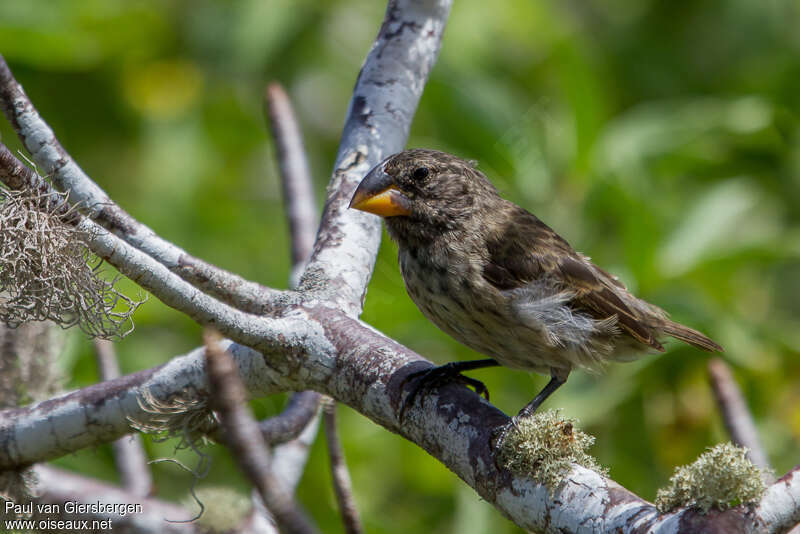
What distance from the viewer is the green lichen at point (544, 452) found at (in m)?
1.99

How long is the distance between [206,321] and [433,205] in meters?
1.24

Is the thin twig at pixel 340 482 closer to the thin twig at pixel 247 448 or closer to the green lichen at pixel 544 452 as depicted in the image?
the green lichen at pixel 544 452

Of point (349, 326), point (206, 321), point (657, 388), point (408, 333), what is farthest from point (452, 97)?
point (206, 321)

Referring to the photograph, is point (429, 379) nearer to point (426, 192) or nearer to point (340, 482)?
point (340, 482)

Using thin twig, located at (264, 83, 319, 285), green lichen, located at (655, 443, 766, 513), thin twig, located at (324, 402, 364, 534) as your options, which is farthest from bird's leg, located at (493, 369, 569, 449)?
thin twig, located at (264, 83, 319, 285)

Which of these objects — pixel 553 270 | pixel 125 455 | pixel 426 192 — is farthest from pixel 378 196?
pixel 125 455

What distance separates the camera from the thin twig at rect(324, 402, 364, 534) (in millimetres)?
2920

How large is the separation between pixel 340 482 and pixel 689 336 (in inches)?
55.1

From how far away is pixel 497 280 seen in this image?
9.68 feet

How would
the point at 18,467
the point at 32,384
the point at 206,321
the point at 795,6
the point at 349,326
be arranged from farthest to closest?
the point at 795,6
the point at 32,384
the point at 18,467
the point at 349,326
the point at 206,321

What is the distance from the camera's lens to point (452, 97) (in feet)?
15.0

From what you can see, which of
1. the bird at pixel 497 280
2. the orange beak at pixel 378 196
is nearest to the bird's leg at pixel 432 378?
the bird at pixel 497 280

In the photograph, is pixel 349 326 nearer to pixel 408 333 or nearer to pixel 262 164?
pixel 408 333

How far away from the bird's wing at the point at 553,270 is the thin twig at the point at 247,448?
1.75 meters
